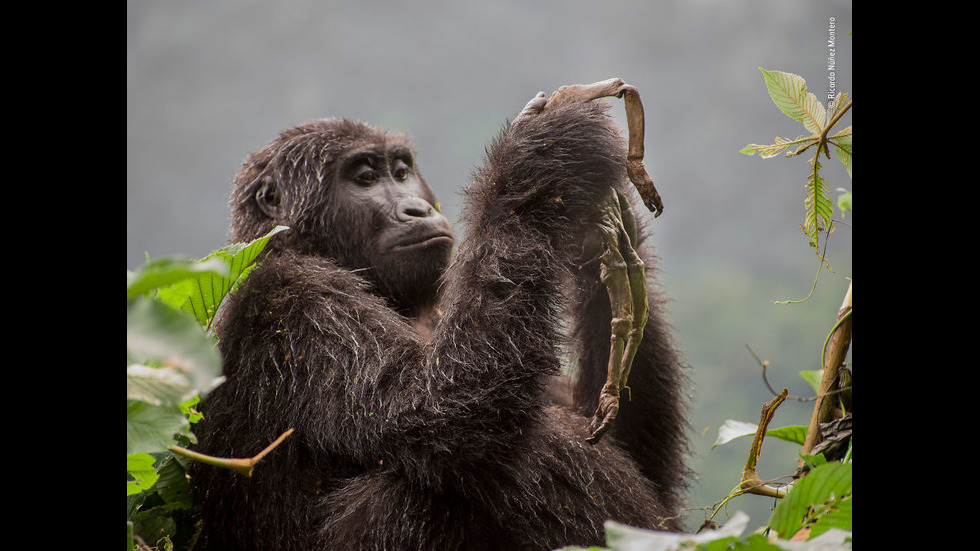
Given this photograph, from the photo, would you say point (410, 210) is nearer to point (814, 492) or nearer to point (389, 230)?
point (389, 230)

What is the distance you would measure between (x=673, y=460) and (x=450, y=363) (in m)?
1.28

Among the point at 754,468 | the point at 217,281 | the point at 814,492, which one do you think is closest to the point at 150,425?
the point at 217,281

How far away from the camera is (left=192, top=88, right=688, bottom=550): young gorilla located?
2.03 metres

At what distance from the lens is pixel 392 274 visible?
2648 mm

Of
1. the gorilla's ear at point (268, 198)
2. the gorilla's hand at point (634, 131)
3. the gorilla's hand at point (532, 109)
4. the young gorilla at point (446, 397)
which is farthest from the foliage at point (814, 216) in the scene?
the gorilla's ear at point (268, 198)

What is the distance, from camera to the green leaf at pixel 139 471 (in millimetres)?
1557

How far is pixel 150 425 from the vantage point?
49.7 inches

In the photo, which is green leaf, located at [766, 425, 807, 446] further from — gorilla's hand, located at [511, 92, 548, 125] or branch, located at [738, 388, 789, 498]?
gorilla's hand, located at [511, 92, 548, 125]

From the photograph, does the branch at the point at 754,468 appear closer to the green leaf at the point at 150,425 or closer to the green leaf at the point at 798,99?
the green leaf at the point at 798,99

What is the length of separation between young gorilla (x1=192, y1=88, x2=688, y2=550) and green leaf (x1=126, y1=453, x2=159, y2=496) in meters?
0.56

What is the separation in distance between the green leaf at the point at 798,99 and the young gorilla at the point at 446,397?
591mm

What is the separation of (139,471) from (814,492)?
129cm
